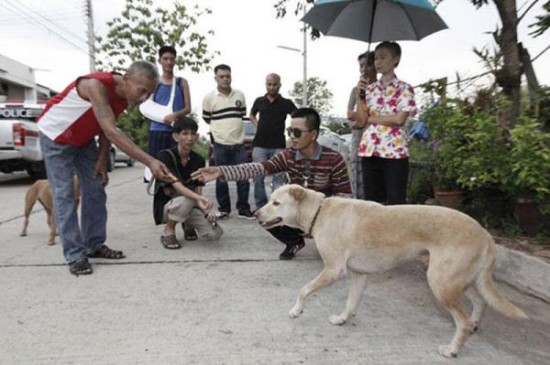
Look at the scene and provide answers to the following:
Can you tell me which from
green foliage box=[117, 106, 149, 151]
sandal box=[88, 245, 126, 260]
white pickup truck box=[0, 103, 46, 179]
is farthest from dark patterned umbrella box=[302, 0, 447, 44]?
green foliage box=[117, 106, 149, 151]

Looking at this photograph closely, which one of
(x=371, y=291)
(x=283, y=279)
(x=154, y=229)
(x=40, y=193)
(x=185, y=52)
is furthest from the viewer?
(x=185, y=52)

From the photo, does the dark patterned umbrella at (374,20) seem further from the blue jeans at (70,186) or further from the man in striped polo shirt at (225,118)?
the blue jeans at (70,186)

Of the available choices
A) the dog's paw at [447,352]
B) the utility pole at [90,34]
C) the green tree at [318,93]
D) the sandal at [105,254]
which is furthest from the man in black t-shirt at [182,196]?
the green tree at [318,93]

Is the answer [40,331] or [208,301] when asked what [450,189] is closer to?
[208,301]

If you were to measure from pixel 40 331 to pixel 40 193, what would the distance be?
2667 millimetres

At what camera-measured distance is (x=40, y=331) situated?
8.45 ft

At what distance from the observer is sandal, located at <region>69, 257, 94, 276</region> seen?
3.54 meters

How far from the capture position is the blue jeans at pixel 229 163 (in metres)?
5.92

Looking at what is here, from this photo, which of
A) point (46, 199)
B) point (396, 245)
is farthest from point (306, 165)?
point (46, 199)

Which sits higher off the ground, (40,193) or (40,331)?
(40,193)

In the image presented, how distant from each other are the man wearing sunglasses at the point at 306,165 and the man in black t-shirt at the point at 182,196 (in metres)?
0.74

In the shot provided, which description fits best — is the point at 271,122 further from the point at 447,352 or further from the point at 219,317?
the point at 447,352

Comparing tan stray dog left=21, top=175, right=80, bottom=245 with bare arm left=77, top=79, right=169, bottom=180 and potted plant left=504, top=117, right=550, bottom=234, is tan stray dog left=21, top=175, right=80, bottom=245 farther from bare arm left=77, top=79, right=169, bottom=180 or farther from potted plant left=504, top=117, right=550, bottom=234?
potted plant left=504, top=117, right=550, bottom=234

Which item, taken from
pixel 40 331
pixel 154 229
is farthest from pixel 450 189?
pixel 40 331
